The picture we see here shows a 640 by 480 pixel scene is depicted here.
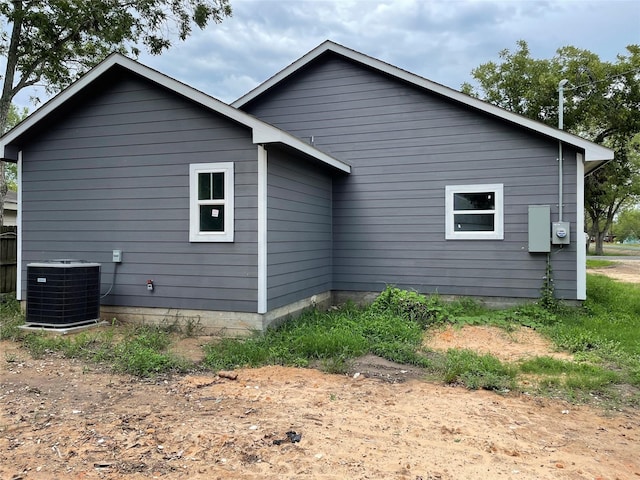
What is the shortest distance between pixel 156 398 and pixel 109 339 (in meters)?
2.41

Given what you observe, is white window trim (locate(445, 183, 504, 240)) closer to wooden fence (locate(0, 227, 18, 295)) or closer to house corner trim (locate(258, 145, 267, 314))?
house corner trim (locate(258, 145, 267, 314))

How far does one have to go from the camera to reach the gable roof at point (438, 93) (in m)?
7.73

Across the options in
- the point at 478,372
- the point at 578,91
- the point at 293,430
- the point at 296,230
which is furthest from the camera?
the point at 578,91

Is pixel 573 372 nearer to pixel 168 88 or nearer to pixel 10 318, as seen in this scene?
pixel 168 88

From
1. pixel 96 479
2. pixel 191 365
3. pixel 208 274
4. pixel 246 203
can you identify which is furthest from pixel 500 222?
pixel 96 479

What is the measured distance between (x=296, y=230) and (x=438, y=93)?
391cm

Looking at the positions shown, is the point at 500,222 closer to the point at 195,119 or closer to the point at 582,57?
the point at 195,119

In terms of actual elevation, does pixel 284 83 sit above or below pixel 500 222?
above

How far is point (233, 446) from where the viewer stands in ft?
10.4

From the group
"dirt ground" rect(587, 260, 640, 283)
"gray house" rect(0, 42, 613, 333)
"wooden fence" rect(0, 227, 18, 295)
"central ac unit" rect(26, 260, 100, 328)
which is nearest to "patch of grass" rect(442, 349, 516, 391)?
"gray house" rect(0, 42, 613, 333)

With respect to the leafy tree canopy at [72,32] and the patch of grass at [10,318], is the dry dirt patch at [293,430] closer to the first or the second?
the patch of grass at [10,318]

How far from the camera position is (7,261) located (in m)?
9.41

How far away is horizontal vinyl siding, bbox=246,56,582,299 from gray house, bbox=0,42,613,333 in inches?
1.1

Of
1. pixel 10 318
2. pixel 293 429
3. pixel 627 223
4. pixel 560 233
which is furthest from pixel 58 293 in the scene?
pixel 627 223
